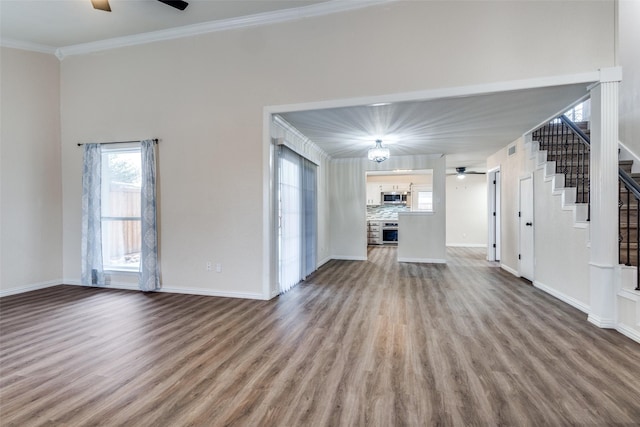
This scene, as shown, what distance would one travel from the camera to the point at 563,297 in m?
3.97

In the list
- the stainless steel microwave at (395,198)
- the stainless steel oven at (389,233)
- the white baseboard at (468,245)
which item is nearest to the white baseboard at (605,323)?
the white baseboard at (468,245)

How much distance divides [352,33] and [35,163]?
531 cm

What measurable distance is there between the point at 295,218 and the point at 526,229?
4166 mm

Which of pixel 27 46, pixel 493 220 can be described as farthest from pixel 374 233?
pixel 27 46

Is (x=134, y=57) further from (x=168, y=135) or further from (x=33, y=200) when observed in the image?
(x=33, y=200)

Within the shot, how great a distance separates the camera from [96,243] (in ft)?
15.3

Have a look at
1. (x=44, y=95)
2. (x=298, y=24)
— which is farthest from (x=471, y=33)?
(x=44, y=95)

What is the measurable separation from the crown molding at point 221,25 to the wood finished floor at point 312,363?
12.5 feet

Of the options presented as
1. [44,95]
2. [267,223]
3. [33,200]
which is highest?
[44,95]

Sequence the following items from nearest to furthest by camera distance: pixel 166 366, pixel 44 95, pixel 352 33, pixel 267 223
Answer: pixel 166 366
pixel 352 33
pixel 267 223
pixel 44 95

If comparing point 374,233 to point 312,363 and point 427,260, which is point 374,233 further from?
point 312,363

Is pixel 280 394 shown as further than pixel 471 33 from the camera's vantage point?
No

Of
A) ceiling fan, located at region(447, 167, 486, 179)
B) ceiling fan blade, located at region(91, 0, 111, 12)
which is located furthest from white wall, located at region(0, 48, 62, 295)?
ceiling fan, located at region(447, 167, 486, 179)

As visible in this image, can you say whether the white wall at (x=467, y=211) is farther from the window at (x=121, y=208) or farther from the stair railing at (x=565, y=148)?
the window at (x=121, y=208)
